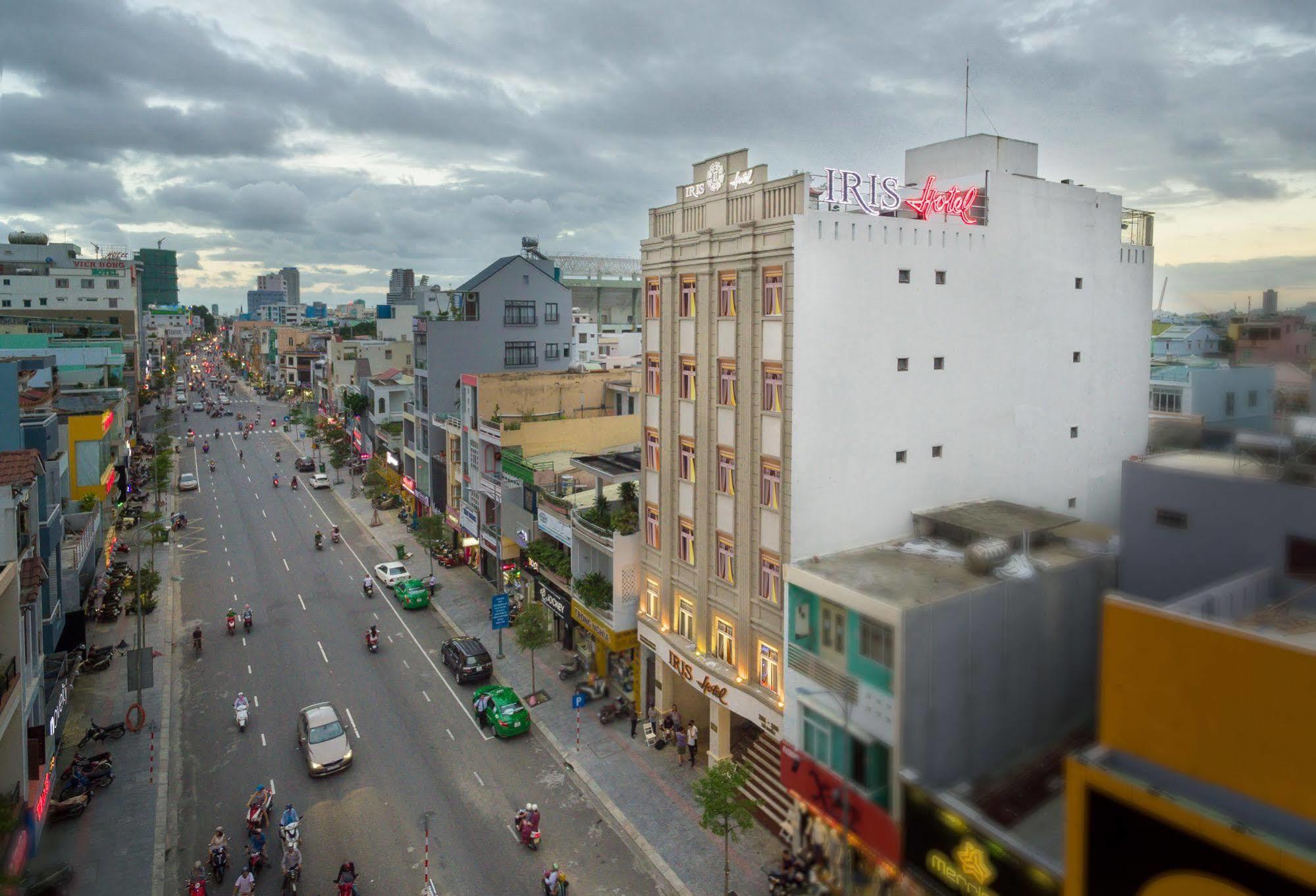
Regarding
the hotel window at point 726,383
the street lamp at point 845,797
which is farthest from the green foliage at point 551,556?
the street lamp at point 845,797

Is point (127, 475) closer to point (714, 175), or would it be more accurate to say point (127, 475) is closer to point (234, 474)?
point (234, 474)

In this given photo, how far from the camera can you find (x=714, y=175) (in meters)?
29.3

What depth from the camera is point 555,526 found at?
4109cm

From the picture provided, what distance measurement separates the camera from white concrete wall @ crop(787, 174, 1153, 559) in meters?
25.6

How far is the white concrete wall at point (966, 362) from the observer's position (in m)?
25.6

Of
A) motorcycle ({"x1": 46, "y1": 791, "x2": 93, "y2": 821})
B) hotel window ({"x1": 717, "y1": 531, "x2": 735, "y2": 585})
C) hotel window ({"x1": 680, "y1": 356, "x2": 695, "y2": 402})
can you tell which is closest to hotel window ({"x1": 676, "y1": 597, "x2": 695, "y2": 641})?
hotel window ({"x1": 717, "y1": 531, "x2": 735, "y2": 585})

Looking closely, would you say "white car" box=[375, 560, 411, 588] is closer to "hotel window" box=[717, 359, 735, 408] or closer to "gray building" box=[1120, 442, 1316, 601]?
"hotel window" box=[717, 359, 735, 408]

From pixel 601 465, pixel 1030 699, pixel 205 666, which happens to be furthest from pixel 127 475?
pixel 1030 699

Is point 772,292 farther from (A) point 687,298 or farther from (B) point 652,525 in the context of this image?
(B) point 652,525

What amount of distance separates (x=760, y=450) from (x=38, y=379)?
194 ft

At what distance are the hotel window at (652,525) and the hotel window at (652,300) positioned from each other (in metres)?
8.02

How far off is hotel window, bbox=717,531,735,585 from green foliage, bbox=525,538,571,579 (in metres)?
11.9

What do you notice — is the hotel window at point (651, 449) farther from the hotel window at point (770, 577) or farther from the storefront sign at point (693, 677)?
the storefront sign at point (693, 677)

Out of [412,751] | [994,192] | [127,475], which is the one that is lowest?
[412,751]
